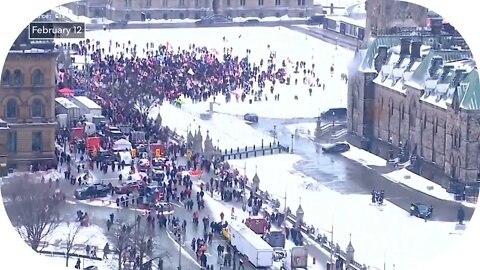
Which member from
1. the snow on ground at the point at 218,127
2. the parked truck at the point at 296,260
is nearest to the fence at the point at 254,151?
the snow on ground at the point at 218,127

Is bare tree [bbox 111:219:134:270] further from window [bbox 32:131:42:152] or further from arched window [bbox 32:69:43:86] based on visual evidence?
arched window [bbox 32:69:43:86]

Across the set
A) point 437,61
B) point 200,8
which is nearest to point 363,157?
point 437,61

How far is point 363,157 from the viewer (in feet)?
142

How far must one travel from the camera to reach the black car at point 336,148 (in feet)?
144

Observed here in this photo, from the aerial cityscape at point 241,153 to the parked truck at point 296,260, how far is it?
34 mm

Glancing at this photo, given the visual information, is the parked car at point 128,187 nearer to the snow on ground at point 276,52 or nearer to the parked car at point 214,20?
the snow on ground at point 276,52

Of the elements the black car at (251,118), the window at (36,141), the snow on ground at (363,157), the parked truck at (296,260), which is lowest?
the parked truck at (296,260)

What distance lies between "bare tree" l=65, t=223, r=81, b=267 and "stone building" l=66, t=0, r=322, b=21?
3301 cm

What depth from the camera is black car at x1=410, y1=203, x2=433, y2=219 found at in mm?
37469

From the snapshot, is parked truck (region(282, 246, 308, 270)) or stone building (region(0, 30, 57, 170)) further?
stone building (region(0, 30, 57, 170))

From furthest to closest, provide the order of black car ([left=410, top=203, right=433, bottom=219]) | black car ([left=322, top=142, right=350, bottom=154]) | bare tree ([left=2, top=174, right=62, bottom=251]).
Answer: black car ([left=322, top=142, right=350, bottom=154]) → black car ([left=410, top=203, right=433, bottom=219]) → bare tree ([left=2, top=174, right=62, bottom=251])

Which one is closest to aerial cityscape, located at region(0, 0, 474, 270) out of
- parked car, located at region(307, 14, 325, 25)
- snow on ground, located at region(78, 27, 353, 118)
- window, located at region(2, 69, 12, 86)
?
window, located at region(2, 69, 12, 86)

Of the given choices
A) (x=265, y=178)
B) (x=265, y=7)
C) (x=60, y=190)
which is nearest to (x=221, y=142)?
(x=265, y=178)

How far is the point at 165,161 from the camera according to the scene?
40281 millimetres
